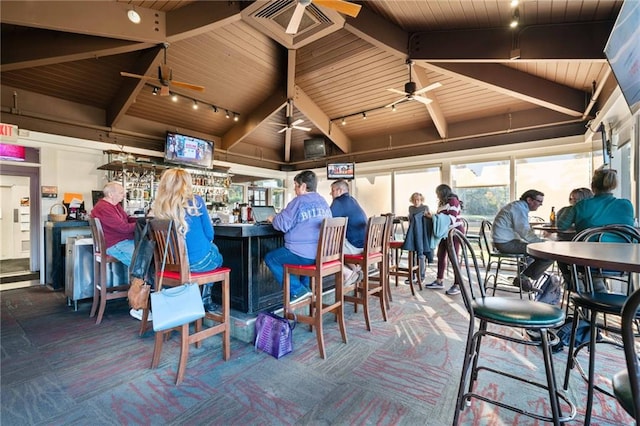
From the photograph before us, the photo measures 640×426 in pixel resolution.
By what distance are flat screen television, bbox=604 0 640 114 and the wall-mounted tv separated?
19.2 ft

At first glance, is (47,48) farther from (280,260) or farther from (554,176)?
(554,176)

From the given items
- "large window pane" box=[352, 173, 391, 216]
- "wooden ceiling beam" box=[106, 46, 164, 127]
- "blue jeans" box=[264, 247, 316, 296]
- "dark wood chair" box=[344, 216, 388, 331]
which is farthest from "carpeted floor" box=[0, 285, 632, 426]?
"large window pane" box=[352, 173, 391, 216]

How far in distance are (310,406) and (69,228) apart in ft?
15.8

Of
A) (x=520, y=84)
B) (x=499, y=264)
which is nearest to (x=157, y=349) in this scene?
(x=499, y=264)

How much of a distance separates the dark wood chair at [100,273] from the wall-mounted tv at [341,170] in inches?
226

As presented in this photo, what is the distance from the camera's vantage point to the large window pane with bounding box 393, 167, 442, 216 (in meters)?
7.36

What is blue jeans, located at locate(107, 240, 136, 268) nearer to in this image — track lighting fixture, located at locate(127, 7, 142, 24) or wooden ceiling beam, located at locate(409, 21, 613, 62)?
track lighting fixture, located at locate(127, 7, 142, 24)

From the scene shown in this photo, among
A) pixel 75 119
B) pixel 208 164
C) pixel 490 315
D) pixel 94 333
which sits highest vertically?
pixel 75 119

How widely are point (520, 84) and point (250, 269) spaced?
5.26 m

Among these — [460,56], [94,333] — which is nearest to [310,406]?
[94,333]

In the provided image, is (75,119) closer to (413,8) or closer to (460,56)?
(413,8)

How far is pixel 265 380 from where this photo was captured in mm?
1983

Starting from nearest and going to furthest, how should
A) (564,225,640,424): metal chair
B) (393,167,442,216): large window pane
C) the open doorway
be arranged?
(564,225,640,424): metal chair → the open doorway → (393,167,442,216): large window pane

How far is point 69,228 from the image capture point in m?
4.51
